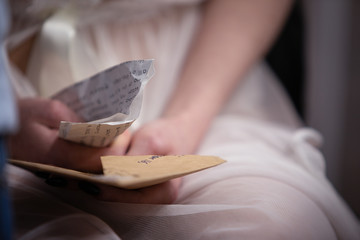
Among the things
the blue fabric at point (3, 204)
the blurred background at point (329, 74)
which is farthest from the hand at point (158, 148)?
the blurred background at point (329, 74)

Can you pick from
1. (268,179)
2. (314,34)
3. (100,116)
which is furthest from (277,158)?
(314,34)

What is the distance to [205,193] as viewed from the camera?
388mm

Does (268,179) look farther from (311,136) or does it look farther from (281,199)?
(311,136)

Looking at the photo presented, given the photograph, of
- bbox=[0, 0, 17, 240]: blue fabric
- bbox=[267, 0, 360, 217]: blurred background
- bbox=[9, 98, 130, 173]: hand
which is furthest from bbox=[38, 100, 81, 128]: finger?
bbox=[267, 0, 360, 217]: blurred background

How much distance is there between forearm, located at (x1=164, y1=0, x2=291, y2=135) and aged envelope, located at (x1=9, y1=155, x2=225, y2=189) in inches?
8.0

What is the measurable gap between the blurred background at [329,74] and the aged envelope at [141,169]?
2.02ft

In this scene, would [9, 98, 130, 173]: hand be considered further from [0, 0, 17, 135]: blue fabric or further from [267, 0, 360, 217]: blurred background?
[267, 0, 360, 217]: blurred background

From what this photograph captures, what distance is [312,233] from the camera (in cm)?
35

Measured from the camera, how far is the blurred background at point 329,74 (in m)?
0.84

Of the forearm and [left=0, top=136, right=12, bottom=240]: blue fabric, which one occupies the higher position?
the forearm

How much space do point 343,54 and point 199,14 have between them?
1.34ft

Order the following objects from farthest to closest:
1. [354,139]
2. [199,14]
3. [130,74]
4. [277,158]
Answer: [354,139] → [199,14] → [277,158] → [130,74]

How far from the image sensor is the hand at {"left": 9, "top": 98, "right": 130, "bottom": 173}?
0.36m

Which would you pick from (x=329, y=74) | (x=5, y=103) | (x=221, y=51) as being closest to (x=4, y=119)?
(x=5, y=103)
